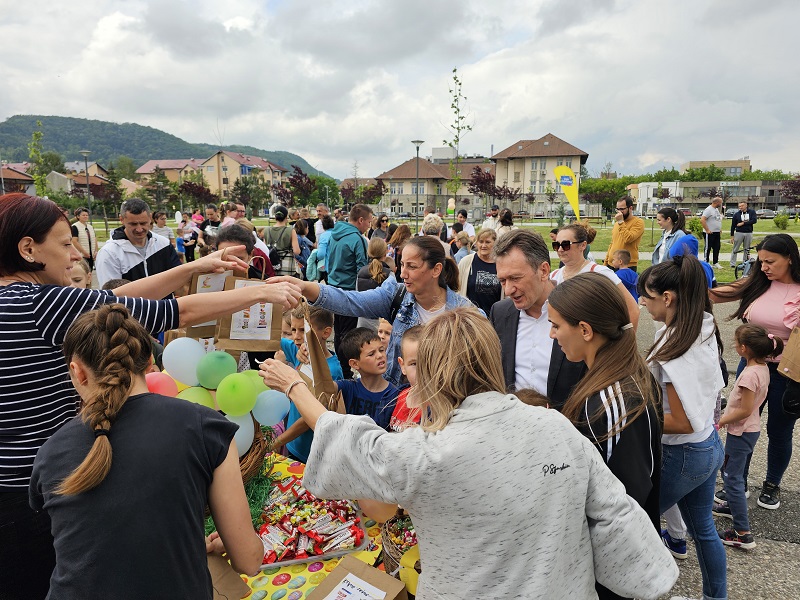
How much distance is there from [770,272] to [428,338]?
360cm

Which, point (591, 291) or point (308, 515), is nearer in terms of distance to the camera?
point (591, 291)

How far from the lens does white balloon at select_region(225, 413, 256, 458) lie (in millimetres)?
2230

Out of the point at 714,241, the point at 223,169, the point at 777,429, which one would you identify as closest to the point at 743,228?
the point at 714,241

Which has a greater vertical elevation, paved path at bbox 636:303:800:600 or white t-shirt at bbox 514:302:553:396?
white t-shirt at bbox 514:302:553:396

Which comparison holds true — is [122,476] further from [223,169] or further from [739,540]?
[223,169]

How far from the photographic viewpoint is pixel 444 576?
129cm

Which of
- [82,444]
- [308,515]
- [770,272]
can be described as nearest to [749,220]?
[770,272]

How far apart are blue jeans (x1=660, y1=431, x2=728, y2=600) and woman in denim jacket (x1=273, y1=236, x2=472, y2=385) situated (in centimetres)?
148

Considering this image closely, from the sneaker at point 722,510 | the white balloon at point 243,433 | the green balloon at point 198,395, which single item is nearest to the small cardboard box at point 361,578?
the white balloon at point 243,433

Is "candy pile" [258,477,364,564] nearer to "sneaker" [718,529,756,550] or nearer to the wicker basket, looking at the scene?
the wicker basket

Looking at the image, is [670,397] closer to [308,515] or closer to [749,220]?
[308,515]

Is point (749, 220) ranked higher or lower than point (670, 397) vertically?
higher

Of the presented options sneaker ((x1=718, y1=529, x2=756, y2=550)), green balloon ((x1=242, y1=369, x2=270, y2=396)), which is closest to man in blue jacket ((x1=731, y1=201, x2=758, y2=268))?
sneaker ((x1=718, y1=529, x2=756, y2=550))

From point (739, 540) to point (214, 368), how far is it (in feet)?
11.5
